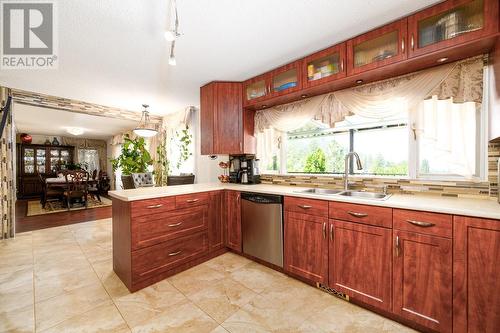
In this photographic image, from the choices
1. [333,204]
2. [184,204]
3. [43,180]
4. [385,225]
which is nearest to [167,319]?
[184,204]

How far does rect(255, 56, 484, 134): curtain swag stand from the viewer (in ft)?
5.48

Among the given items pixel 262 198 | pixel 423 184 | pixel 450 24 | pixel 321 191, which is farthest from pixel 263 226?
pixel 450 24

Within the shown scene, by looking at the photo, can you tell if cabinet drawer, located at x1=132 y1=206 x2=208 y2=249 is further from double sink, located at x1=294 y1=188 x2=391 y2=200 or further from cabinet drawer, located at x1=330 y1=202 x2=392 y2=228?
cabinet drawer, located at x1=330 y1=202 x2=392 y2=228

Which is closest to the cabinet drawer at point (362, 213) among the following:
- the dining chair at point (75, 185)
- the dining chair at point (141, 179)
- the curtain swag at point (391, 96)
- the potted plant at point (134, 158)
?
the curtain swag at point (391, 96)

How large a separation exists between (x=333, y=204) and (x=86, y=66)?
319cm

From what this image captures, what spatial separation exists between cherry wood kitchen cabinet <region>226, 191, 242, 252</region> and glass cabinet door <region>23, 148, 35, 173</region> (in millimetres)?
9437

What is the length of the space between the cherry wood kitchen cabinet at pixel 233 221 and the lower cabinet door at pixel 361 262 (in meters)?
1.15

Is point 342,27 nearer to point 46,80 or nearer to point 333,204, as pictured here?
point 333,204

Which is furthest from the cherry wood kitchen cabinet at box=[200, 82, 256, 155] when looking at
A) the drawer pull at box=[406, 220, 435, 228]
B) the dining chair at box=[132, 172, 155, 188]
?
the dining chair at box=[132, 172, 155, 188]

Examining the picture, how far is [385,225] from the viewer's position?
155cm

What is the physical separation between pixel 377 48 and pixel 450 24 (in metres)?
0.47

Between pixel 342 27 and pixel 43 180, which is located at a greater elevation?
pixel 342 27

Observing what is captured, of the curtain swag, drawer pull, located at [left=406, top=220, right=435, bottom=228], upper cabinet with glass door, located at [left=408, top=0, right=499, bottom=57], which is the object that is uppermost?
upper cabinet with glass door, located at [left=408, top=0, right=499, bottom=57]

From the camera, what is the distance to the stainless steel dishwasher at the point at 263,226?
2.20 m
